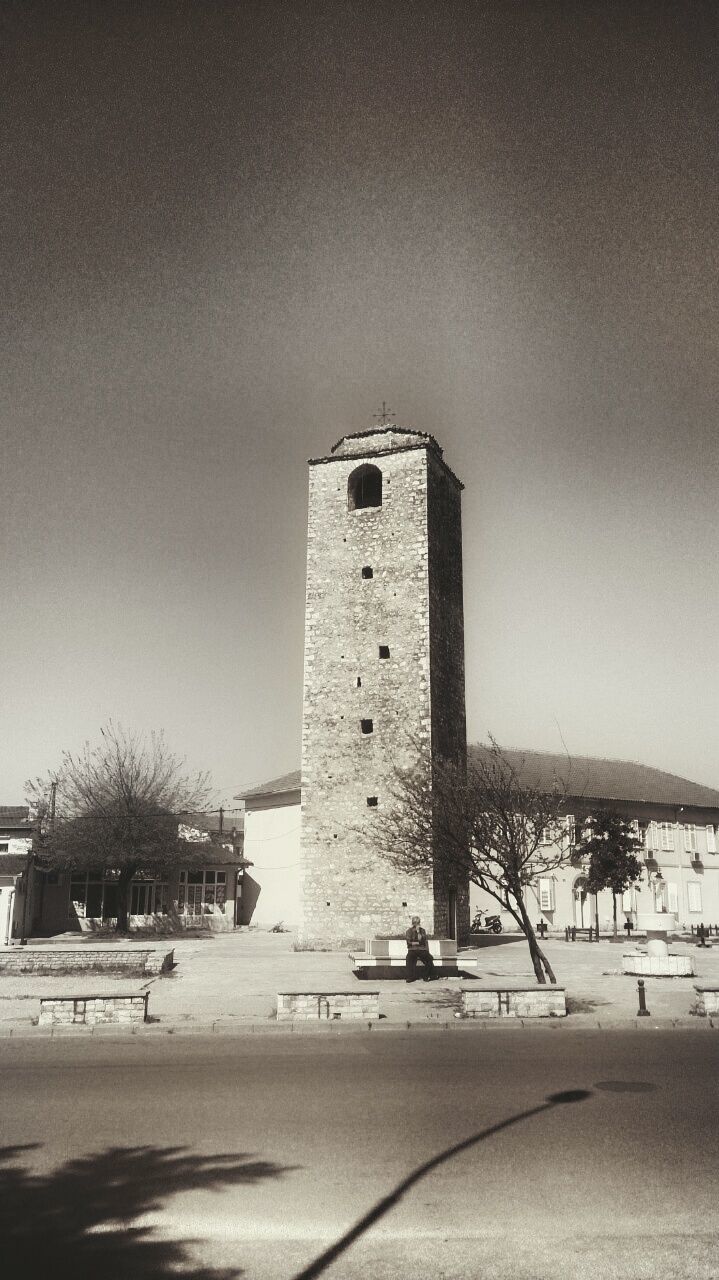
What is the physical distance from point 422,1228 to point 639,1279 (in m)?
1.32

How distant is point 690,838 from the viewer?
43.8 metres

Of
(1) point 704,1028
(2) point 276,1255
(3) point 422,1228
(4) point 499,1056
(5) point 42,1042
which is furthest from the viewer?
(1) point 704,1028

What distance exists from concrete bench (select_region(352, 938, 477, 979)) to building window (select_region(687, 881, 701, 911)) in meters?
25.1

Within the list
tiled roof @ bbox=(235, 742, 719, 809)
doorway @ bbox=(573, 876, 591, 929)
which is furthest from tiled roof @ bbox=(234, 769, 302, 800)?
doorway @ bbox=(573, 876, 591, 929)

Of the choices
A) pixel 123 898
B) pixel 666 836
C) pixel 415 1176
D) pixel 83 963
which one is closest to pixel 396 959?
pixel 83 963

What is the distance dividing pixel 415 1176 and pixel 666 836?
3983cm

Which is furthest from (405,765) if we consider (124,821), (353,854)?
(124,821)

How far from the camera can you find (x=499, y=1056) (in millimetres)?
10977

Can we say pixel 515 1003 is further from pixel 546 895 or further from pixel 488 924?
pixel 546 895

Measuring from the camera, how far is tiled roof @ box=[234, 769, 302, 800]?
42.7 m

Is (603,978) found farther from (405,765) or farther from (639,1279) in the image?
(639,1279)

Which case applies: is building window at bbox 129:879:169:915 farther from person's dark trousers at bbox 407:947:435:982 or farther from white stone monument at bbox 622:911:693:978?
white stone monument at bbox 622:911:693:978

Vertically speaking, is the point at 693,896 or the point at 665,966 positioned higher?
the point at 693,896

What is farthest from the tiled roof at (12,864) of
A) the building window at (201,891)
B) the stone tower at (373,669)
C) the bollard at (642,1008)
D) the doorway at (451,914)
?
Answer: the bollard at (642,1008)
